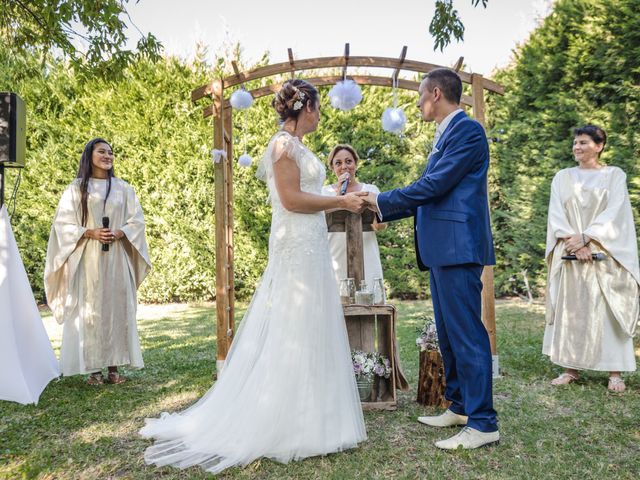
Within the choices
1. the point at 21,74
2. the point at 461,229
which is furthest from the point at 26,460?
the point at 21,74

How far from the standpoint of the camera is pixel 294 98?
10.2ft

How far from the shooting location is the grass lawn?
2.72 meters

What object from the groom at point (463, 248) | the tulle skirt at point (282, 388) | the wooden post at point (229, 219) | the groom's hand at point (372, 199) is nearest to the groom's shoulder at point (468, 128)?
the groom at point (463, 248)

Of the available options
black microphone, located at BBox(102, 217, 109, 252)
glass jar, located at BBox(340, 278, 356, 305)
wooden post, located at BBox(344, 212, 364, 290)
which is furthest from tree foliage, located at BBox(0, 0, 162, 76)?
glass jar, located at BBox(340, 278, 356, 305)

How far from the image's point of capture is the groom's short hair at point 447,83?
10.4 feet

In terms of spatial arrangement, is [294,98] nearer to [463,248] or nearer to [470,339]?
[463,248]

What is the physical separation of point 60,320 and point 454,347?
3.51 metres

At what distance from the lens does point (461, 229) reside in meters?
2.98

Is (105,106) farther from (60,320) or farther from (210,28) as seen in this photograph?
(60,320)

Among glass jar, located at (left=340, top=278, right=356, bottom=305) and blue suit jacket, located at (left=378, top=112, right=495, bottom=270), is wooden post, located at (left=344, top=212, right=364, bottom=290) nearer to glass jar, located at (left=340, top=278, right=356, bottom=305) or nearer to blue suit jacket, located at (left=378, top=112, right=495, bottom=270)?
glass jar, located at (left=340, top=278, right=356, bottom=305)

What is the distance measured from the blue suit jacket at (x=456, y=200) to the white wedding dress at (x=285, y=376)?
0.62 metres

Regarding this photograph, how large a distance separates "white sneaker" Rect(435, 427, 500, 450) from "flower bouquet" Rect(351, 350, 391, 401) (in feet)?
2.76

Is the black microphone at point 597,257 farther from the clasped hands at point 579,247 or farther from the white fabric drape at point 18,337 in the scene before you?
the white fabric drape at point 18,337

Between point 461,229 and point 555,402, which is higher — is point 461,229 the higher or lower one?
the higher one
